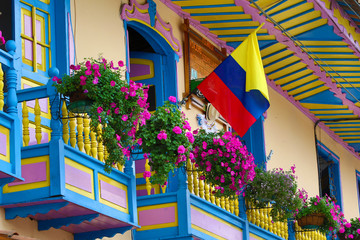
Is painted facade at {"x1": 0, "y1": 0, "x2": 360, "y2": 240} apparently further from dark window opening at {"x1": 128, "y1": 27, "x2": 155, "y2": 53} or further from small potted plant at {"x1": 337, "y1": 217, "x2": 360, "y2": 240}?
small potted plant at {"x1": 337, "y1": 217, "x2": 360, "y2": 240}

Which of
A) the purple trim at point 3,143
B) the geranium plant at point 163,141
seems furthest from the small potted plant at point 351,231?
the purple trim at point 3,143

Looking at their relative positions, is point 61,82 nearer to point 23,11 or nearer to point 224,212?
point 23,11

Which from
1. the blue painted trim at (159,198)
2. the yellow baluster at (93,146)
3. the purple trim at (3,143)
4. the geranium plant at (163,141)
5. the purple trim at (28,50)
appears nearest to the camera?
the purple trim at (3,143)

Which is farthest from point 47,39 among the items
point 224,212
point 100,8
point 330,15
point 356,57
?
point 356,57

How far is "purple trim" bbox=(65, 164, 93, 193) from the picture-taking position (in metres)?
7.58

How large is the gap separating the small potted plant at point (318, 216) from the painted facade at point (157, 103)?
344mm

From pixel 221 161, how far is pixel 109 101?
2475 mm

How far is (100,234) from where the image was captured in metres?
8.68

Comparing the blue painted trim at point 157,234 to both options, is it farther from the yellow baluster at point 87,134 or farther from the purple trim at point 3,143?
the purple trim at point 3,143

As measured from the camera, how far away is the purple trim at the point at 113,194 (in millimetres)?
8195

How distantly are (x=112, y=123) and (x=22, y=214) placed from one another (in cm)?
119

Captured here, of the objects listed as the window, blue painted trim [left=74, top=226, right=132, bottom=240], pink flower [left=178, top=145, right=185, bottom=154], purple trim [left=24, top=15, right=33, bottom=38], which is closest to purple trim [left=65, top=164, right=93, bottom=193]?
blue painted trim [left=74, top=226, right=132, bottom=240]

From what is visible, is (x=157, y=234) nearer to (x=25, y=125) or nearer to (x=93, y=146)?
(x=93, y=146)

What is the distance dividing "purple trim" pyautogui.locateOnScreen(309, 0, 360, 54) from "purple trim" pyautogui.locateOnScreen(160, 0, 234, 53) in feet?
5.55
